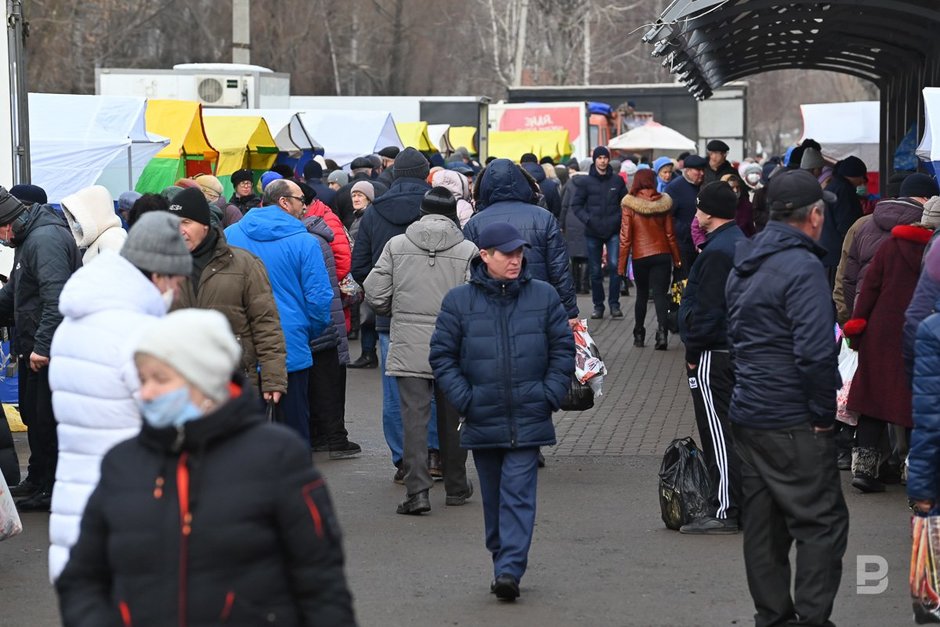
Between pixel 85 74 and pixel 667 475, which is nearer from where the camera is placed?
pixel 667 475

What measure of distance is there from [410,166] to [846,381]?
121 inches

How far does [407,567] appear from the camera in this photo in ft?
24.3

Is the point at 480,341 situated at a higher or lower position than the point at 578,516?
higher

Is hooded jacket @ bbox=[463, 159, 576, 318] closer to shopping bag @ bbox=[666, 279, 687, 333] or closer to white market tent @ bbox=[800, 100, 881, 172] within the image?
shopping bag @ bbox=[666, 279, 687, 333]

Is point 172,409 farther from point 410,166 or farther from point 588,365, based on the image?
point 410,166

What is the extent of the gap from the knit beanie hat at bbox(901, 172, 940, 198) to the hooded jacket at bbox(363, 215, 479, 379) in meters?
2.59

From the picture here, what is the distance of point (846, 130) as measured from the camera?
2227cm

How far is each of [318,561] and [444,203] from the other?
544 cm

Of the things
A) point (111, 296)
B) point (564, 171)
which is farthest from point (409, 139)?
point (111, 296)

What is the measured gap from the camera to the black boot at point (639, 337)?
54.3 feet

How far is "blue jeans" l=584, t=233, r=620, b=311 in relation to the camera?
18.7 m

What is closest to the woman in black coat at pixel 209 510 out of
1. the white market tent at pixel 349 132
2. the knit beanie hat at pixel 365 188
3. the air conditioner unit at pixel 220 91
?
the knit beanie hat at pixel 365 188

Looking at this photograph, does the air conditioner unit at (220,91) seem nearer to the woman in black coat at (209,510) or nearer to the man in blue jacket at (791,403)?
the man in blue jacket at (791,403)

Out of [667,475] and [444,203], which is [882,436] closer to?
[667,475]
